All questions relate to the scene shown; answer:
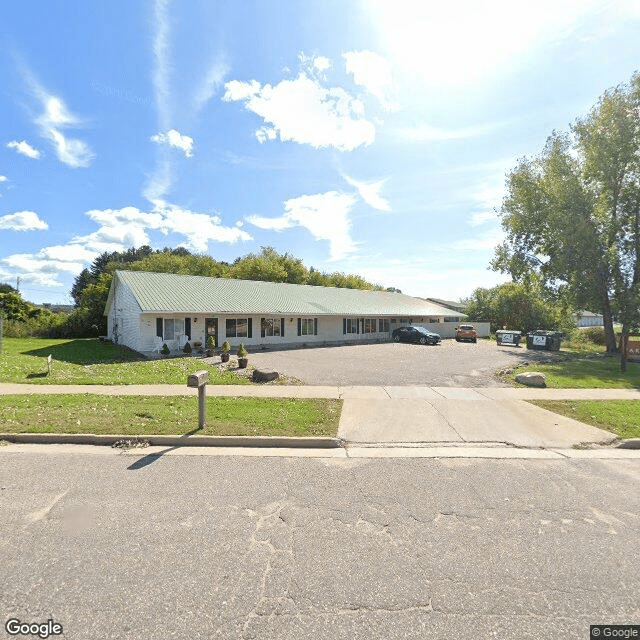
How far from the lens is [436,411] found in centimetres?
1020

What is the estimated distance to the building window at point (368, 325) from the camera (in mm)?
37906

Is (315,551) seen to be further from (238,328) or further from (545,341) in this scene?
(545,341)

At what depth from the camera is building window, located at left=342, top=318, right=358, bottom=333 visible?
35.9 meters

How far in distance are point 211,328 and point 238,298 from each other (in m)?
4.42

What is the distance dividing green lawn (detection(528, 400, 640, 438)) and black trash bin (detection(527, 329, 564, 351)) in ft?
67.6

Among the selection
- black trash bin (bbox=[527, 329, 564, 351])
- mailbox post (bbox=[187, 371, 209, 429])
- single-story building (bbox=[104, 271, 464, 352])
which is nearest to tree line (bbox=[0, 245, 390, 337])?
single-story building (bbox=[104, 271, 464, 352])

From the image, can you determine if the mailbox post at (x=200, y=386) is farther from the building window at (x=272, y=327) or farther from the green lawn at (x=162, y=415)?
the building window at (x=272, y=327)

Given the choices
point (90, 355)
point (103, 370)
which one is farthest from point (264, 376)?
point (90, 355)

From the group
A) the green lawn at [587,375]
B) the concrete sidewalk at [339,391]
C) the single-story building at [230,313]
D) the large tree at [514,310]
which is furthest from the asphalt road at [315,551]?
the large tree at [514,310]

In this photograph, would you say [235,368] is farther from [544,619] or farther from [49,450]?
[544,619]

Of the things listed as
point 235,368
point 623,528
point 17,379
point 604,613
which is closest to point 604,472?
point 623,528

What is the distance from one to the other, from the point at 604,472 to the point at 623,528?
2171mm

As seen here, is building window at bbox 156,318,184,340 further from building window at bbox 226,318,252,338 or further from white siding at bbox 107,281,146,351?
building window at bbox 226,318,252,338

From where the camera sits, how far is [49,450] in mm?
6934
